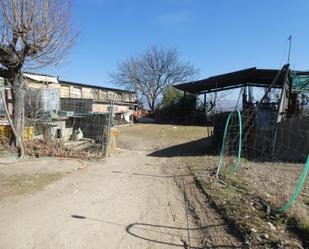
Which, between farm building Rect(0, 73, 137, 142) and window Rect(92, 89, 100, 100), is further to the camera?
window Rect(92, 89, 100, 100)

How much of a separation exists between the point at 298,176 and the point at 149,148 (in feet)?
20.4

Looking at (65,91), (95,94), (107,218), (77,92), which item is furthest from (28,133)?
(95,94)

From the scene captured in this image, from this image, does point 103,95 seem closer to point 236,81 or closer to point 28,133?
point 236,81

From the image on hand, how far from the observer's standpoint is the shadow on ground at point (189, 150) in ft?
29.8

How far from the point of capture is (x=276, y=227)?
3125mm

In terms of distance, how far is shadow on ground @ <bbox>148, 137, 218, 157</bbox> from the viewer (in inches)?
357

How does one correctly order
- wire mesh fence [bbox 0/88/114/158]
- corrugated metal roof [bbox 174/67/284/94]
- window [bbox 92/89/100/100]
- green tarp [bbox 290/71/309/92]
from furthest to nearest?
window [bbox 92/89/100/100] < corrugated metal roof [bbox 174/67/284/94] < green tarp [bbox 290/71/309/92] < wire mesh fence [bbox 0/88/114/158]

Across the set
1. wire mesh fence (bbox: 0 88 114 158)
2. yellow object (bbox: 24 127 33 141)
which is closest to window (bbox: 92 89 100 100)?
wire mesh fence (bbox: 0 88 114 158)

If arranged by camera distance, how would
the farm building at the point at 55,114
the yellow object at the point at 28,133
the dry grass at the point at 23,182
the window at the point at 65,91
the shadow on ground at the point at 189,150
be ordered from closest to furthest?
the dry grass at the point at 23,182 → the yellow object at the point at 28,133 → the shadow on ground at the point at 189,150 → the farm building at the point at 55,114 → the window at the point at 65,91

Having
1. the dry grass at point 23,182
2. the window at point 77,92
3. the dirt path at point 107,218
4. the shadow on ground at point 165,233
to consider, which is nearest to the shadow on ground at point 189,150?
the dirt path at point 107,218

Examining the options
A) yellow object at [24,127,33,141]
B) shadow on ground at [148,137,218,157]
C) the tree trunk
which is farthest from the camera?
shadow on ground at [148,137,218,157]

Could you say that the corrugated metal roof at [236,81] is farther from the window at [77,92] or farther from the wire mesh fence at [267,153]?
the window at [77,92]

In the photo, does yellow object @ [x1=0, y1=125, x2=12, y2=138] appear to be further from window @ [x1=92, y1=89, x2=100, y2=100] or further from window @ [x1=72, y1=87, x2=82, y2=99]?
window @ [x1=92, y1=89, x2=100, y2=100]

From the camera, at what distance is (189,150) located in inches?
390
